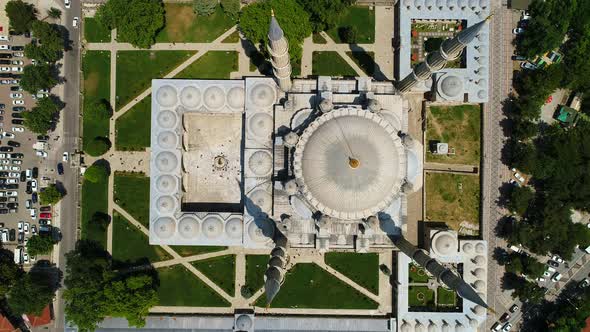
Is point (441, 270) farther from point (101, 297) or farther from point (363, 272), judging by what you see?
point (101, 297)

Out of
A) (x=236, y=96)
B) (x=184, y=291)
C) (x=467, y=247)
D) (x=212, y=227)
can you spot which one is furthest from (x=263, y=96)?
(x=467, y=247)

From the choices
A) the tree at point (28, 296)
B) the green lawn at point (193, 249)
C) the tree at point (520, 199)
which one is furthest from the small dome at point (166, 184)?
the tree at point (520, 199)

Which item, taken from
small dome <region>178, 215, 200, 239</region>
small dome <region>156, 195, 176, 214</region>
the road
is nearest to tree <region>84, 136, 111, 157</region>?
the road

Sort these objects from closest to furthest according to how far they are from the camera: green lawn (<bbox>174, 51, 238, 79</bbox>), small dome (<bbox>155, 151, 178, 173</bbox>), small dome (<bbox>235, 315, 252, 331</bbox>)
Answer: small dome (<bbox>155, 151, 178, 173</bbox>), small dome (<bbox>235, 315, 252, 331</bbox>), green lawn (<bbox>174, 51, 238, 79</bbox>)

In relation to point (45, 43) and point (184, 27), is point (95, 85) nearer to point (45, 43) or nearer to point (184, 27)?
point (45, 43)

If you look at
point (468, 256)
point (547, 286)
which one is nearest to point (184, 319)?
point (468, 256)

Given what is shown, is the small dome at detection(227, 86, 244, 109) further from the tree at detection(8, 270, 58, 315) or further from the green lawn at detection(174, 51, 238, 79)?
the tree at detection(8, 270, 58, 315)

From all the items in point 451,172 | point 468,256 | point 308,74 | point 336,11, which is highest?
point 336,11
